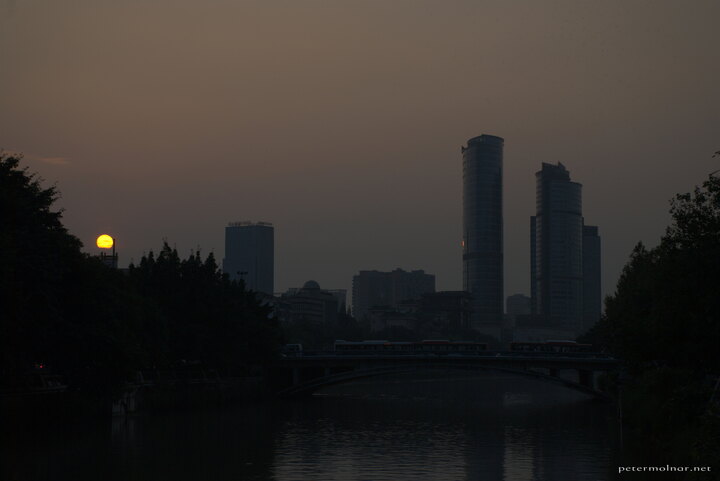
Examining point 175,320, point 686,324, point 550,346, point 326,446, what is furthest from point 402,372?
point 686,324

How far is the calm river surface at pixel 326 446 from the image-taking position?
53.2m

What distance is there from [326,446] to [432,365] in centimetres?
5302

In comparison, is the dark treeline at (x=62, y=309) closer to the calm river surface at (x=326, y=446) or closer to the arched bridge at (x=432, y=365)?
the calm river surface at (x=326, y=446)

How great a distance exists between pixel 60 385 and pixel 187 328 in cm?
2657

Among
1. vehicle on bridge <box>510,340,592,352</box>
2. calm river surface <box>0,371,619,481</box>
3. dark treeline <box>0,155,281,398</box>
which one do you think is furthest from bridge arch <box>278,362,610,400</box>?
vehicle on bridge <box>510,340,592,352</box>

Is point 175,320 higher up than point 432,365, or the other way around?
point 175,320

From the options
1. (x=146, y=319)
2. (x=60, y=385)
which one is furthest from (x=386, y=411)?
(x=60, y=385)

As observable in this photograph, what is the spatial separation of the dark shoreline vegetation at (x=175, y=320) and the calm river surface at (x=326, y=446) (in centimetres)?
458

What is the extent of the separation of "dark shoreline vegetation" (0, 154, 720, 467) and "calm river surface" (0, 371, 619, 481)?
4.58m

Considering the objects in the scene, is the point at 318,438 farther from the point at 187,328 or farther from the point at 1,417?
the point at 187,328

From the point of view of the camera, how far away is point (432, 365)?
12025cm

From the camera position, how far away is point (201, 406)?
336 feet

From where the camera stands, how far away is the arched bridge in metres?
116

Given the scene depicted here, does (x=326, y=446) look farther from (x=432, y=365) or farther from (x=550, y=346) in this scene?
(x=550, y=346)
